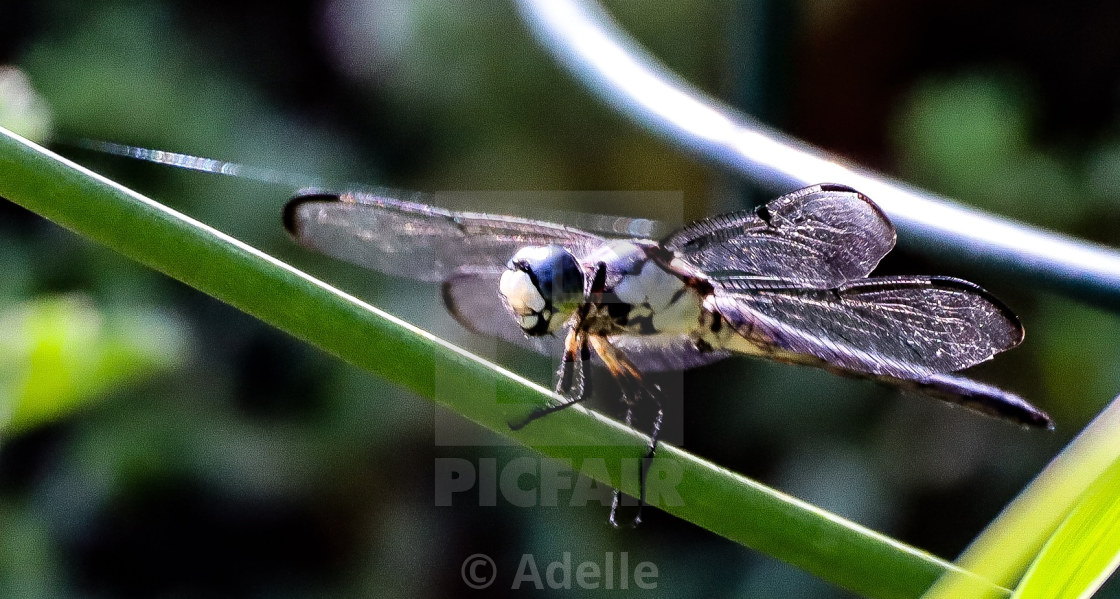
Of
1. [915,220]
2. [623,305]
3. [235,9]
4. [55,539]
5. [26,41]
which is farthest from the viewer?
[235,9]

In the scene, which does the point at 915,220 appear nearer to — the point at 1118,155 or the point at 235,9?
the point at 1118,155

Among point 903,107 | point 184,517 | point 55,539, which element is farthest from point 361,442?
point 903,107

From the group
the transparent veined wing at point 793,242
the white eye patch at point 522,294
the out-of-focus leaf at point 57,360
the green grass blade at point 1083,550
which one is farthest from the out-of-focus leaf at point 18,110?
the green grass blade at point 1083,550

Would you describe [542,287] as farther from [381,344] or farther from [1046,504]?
[1046,504]

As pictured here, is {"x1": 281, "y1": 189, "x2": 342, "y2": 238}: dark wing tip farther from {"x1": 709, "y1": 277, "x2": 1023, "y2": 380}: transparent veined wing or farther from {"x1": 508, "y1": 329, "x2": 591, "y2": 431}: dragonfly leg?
{"x1": 709, "y1": 277, "x2": 1023, "y2": 380}: transparent veined wing

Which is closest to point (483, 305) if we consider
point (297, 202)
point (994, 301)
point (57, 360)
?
point (297, 202)

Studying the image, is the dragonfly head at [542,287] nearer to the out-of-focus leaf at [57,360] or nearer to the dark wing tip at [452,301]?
the dark wing tip at [452,301]

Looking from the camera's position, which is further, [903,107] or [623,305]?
[903,107]
